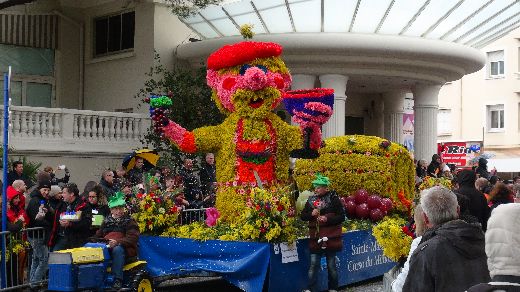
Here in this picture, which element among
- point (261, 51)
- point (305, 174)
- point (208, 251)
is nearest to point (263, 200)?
Answer: point (208, 251)

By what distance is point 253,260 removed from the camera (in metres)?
9.27

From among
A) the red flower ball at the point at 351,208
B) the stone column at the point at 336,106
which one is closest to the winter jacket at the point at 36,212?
the red flower ball at the point at 351,208

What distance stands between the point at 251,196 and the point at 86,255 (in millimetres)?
2431

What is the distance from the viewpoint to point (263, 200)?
9375 millimetres

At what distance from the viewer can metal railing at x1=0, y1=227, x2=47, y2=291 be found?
31.9ft

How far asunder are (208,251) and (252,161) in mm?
1557

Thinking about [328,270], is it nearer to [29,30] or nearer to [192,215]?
[192,215]

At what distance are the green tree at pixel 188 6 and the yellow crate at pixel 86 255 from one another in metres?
11.8

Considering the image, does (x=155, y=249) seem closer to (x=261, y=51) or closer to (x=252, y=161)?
(x=252, y=161)

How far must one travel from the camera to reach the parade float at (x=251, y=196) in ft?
30.7

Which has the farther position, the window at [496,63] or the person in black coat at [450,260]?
the window at [496,63]

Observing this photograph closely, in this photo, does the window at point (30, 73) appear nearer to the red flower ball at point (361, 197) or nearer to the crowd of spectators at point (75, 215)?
the crowd of spectators at point (75, 215)

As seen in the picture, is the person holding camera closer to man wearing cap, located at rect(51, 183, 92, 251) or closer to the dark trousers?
man wearing cap, located at rect(51, 183, 92, 251)

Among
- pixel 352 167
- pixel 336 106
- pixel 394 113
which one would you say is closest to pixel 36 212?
pixel 352 167
